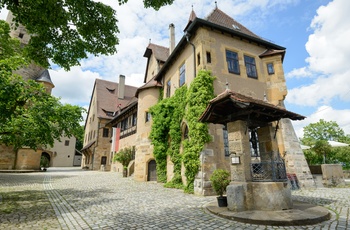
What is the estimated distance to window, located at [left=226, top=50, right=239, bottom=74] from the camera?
1198 cm

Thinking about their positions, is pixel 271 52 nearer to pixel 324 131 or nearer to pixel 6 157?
pixel 6 157

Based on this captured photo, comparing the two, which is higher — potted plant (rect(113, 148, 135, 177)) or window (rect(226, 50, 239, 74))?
window (rect(226, 50, 239, 74))

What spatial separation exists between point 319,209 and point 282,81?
9147 mm

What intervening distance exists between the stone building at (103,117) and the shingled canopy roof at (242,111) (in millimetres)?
22678

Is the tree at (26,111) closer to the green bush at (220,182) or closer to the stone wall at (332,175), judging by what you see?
the green bush at (220,182)

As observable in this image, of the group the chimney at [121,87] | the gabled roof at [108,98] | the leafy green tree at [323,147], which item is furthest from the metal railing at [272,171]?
the chimney at [121,87]

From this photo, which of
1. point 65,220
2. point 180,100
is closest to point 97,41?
point 65,220

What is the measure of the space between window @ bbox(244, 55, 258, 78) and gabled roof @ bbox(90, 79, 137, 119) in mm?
23194

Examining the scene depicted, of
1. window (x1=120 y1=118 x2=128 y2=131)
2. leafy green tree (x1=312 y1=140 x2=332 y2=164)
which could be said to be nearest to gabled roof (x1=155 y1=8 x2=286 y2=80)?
leafy green tree (x1=312 y1=140 x2=332 y2=164)

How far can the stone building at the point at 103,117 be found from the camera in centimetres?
3067

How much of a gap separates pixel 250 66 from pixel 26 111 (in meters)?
12.3

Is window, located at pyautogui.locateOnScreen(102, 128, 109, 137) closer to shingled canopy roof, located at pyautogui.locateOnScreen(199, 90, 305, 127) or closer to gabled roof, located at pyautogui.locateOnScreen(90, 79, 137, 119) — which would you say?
gabled roof, located at pyautogui.locateOnScreen(90, 79, 137, 119)

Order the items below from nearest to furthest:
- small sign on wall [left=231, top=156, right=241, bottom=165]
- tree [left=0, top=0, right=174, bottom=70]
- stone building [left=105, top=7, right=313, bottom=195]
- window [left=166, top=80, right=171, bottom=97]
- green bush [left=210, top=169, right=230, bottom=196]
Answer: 1. tree [left=0, top=0, right=174, bottom=70]
2. small sign on wall [left=231, top=156, right=241, bottom=165]
3. green bush [left=210, top=169, right=230, bottom=196]
4. stone building [left=105, top=7, right=313, bottom=195]
5. window [left=166, top=80, right=171, bottom=97]

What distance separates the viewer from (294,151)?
12023mm
